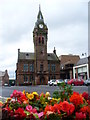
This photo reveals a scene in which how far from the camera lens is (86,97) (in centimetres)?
Answer: 311

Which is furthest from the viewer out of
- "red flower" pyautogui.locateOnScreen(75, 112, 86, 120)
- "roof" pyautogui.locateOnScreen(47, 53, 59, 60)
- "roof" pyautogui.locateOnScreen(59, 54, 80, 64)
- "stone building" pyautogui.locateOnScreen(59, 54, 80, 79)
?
"roof" pyautogui.locateOnScreen(59, 54, 80, 64)

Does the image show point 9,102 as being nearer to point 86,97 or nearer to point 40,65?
point 86,97

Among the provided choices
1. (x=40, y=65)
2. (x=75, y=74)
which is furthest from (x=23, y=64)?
(x=75, y=74)

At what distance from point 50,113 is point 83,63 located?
2193 inches

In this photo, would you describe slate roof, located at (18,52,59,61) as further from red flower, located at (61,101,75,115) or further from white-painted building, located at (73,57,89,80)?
red flower, located at (61,101,75,115)

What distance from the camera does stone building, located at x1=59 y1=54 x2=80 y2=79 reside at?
67594mm

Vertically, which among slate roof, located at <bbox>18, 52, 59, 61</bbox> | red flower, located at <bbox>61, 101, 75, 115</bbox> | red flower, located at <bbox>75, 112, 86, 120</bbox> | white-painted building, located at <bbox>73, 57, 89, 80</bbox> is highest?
slate roof, located at <bbox>18, 52, 59, 61</bbox>

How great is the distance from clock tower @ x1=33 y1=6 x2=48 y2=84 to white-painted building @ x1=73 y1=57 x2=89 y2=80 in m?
8.73

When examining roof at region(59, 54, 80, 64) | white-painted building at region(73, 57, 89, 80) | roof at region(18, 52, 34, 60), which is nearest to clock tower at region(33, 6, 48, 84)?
roof at region(18, 52, 34, 60)

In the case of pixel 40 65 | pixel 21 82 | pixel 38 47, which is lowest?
pixel 21 82

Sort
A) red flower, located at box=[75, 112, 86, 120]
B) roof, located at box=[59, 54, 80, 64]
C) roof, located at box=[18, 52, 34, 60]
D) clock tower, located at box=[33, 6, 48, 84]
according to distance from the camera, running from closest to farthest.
A: red flower, located at box=[75, 112, 86, 120] → clock tower, located at box=[33, 6, 48, 84] → roof, located at box=[18, 52, 34, 60] → roof, located at box=[59, 54, 80, 64]

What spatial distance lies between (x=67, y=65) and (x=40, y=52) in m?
12.9

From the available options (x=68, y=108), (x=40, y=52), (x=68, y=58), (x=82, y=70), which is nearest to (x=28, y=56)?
(x=40, y=52)

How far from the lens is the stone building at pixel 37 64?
201ft
